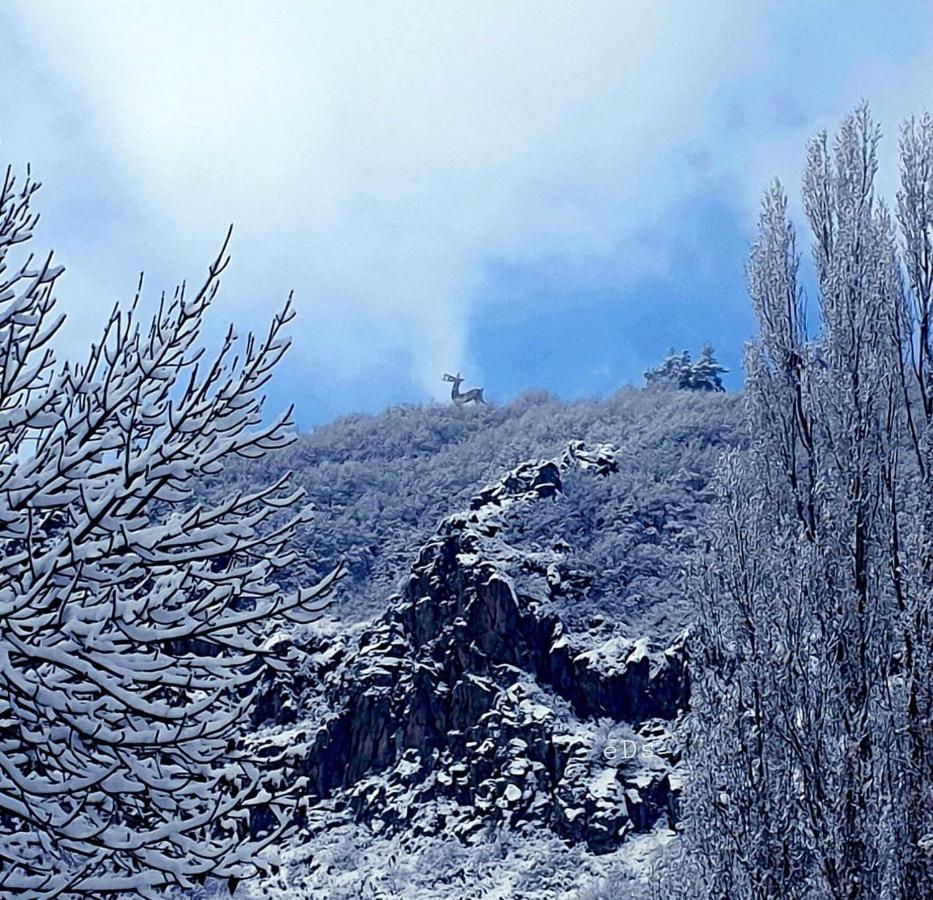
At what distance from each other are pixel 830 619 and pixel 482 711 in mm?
29420

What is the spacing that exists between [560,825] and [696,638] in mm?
24263

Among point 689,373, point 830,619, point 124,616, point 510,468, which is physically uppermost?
point 689,373

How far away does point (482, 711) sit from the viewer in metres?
37.0

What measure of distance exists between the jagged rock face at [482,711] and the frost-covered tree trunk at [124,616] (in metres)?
28.0

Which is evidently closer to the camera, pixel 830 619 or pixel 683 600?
pixel 830 619

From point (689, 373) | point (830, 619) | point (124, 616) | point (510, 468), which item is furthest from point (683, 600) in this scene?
point (689, 373)

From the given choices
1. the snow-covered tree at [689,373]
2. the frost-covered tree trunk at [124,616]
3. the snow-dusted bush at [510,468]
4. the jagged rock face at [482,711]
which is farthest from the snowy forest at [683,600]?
the snow-covered tree at [689,373]

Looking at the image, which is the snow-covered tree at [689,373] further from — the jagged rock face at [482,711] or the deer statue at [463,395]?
the jagged rock face at [482,711]

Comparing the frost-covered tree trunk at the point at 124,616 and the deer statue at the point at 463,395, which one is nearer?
the frost-covered tree trunk at the point at 124,616

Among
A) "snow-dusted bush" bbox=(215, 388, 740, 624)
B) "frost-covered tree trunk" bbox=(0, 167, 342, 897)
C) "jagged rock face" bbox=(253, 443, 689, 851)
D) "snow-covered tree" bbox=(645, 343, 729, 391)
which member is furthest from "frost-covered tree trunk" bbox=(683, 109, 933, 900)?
"snow-covered tree" bbox=(645, 343, 729, 391)

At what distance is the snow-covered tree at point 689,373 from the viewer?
7506 cm

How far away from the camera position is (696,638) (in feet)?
31.6

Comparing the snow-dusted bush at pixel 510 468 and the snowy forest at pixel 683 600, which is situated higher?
the snow-dusted bush at pixel 510 468

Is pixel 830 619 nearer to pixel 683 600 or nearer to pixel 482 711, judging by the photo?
pixel 683 600
